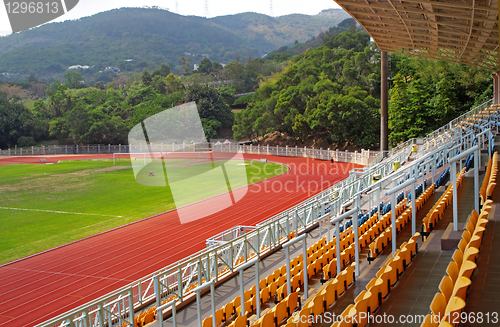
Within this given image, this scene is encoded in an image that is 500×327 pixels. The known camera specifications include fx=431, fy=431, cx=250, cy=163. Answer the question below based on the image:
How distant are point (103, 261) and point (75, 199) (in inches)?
617

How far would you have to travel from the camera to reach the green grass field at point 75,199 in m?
22.7

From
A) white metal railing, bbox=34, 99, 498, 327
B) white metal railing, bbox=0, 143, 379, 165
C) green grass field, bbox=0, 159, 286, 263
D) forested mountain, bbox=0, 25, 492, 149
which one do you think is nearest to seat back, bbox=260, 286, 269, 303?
white metal railing, bbox=34, 99, 498, 327

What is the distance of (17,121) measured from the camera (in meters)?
77.5

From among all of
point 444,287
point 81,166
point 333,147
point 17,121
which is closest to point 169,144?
point 81,166

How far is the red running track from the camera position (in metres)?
14.3

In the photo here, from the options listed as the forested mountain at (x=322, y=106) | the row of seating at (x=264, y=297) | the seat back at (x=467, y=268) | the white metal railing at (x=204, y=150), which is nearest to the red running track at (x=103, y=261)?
the row of seating at (x=264, y=297)

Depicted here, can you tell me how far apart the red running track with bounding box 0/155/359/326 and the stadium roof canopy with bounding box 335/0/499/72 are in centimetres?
1236

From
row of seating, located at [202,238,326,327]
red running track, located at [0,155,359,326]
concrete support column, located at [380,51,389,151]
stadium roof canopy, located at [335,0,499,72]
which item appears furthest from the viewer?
concrete support column, located at [380,51,389,151]

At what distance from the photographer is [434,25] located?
23.2 m

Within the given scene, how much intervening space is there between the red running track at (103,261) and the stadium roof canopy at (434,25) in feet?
40.5

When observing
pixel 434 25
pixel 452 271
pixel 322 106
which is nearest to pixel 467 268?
pixel 452 271

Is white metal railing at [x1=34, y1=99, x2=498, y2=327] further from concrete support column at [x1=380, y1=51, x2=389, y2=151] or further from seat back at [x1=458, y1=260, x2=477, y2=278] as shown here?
concrete support column at [x1=380, y1=51, x2=389, y2=151]

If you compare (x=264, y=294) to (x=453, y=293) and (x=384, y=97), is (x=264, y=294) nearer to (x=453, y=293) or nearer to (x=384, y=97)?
(x=453, y=293)

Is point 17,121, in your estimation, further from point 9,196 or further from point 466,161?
point 466,161
